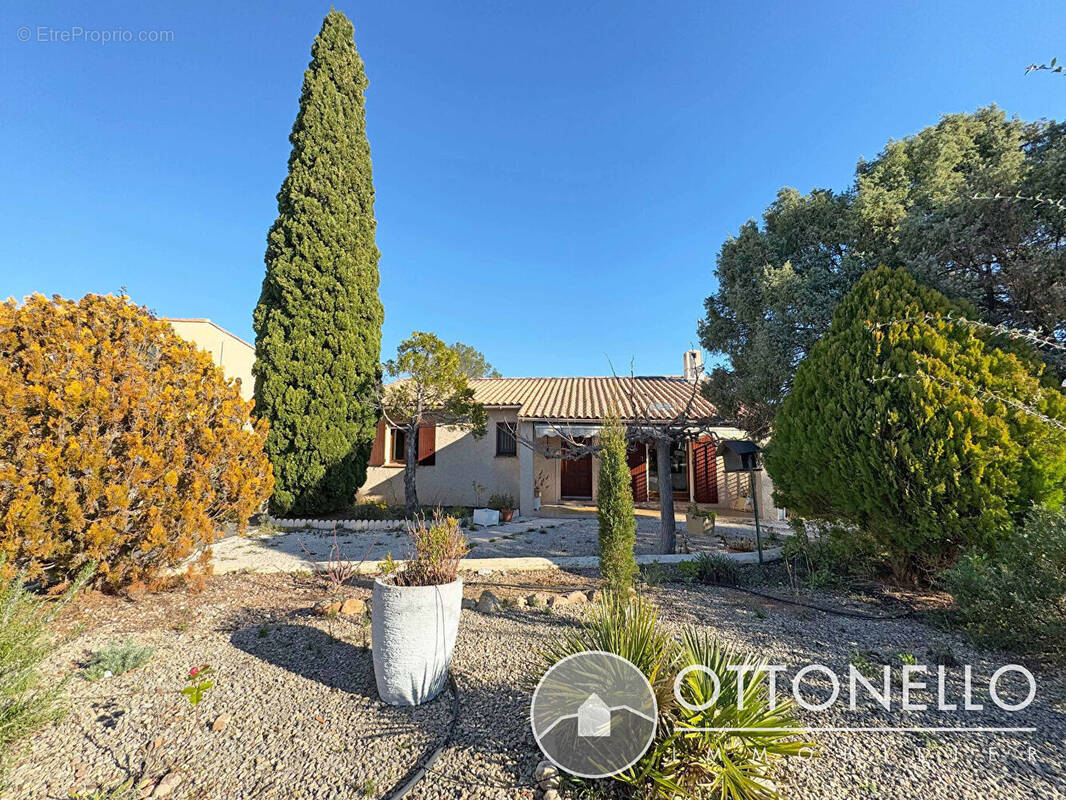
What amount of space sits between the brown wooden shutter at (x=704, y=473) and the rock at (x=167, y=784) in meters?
20.8

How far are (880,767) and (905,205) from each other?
12.8 meters

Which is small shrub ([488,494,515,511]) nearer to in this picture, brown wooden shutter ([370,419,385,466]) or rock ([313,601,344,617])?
brown wooden shutter ([370,419,385,466])

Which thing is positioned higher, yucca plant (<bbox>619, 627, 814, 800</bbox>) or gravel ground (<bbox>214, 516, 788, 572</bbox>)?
yucca plant (<bbox>619, 627, 814, 800</bbox>)

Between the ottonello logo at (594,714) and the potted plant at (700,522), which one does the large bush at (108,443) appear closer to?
the ottonello logo at (594,714)

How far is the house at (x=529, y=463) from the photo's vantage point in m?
19.2

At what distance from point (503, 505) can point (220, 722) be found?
47.7ft

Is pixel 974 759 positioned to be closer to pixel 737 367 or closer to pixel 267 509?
pixel 737 367

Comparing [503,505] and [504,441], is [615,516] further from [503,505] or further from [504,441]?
[504,441]

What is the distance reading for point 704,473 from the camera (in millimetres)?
21594

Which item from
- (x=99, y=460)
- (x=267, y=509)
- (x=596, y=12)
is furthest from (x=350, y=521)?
(x=596, y=12)

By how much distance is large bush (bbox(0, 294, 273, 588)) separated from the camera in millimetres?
6074

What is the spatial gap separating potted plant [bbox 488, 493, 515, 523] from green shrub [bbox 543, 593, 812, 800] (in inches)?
535

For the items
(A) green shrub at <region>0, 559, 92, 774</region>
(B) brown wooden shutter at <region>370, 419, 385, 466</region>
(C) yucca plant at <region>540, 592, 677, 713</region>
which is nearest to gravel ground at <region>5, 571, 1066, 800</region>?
(A) green shrub at <region>0, 559, 92, 774</region>

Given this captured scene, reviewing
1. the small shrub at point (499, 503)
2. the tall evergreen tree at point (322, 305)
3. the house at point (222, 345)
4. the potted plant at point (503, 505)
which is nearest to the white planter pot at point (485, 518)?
the potted plant at point (503, 505)
